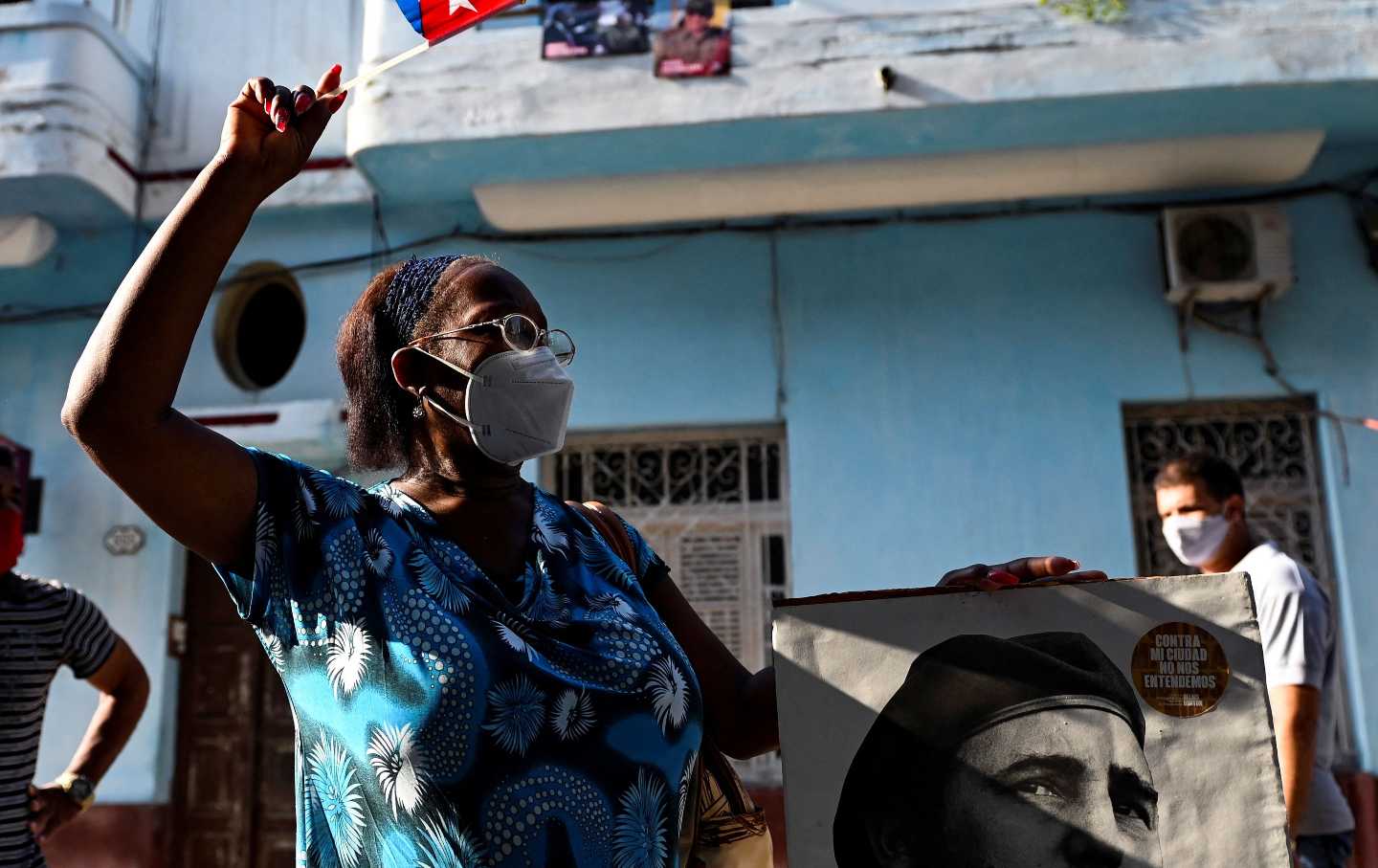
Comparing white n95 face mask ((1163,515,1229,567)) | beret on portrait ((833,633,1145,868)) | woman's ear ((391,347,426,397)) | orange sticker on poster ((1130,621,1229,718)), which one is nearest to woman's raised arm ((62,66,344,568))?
woman's ear ((391,347,426,397))

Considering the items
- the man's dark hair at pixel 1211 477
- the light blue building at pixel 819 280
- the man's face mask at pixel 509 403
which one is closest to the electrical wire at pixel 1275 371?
the light blue building at pixel 819 280

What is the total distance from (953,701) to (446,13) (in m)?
1.53

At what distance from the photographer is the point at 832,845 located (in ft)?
4.64

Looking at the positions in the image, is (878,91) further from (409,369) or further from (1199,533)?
(409,369)

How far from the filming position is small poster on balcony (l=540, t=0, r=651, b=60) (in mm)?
5820

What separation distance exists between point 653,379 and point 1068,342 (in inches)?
79.2

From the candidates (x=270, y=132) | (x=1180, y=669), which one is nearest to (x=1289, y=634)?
(x=1180, y=669)

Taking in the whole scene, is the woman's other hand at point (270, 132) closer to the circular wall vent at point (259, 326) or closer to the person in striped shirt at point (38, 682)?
the person in striped shirt at point (38, 682)

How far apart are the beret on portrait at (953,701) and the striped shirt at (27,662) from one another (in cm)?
222

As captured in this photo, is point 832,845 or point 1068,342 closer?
point 832,845

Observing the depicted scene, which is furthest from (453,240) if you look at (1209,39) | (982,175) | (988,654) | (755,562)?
(988,654)

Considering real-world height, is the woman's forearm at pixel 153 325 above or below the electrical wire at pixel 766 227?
below

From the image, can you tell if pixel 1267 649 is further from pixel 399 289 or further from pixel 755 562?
pixel 755 562

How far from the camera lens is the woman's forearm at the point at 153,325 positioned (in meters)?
1.21
